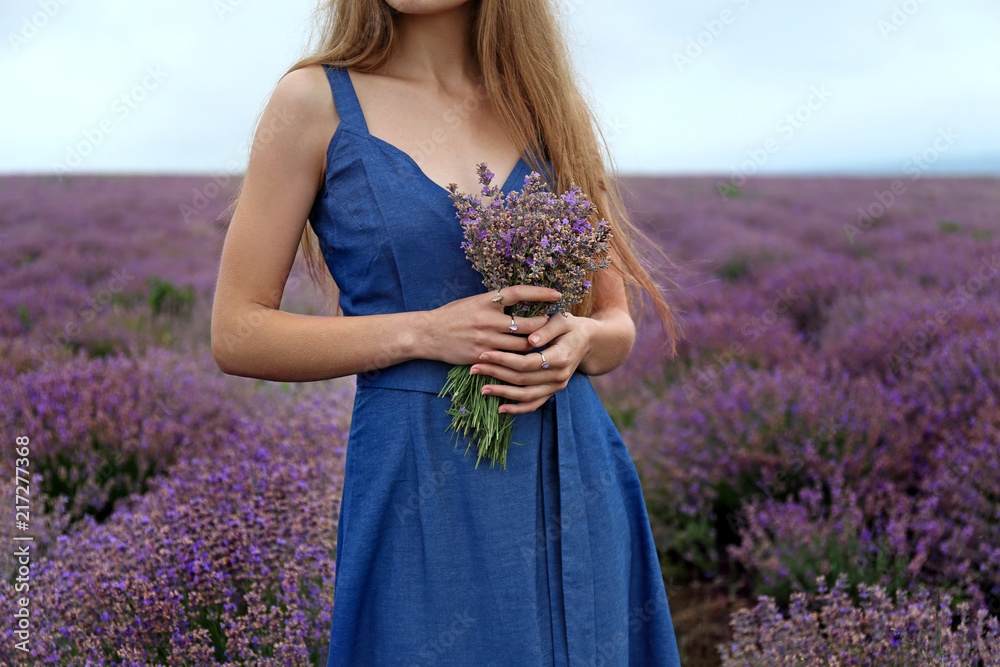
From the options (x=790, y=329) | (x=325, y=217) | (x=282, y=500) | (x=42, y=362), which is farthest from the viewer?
(x=790, y=329)

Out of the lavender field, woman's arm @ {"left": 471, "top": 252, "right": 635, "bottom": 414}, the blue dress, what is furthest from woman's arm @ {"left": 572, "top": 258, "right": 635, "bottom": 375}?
the lavender field

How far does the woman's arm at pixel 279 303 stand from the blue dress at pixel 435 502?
0.06m

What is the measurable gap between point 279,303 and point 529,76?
0.78 m

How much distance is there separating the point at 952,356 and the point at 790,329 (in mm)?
2261

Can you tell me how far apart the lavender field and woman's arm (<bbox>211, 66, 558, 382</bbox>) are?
0.87 metres

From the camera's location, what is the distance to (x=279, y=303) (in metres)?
1.33

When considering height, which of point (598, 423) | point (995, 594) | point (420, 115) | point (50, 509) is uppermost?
point (420, 115)

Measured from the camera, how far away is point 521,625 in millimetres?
1280

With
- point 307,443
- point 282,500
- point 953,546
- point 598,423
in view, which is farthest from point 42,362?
point 953,546

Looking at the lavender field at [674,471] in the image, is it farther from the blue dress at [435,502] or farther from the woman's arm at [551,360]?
the woman's arm at [551,360]

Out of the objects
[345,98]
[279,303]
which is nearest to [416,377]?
[279,303]

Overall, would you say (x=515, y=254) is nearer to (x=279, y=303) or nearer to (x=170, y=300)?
(x=279, y=303)

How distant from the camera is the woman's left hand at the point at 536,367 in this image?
1260mm

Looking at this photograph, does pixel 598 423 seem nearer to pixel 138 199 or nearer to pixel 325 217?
pixel 325 217
